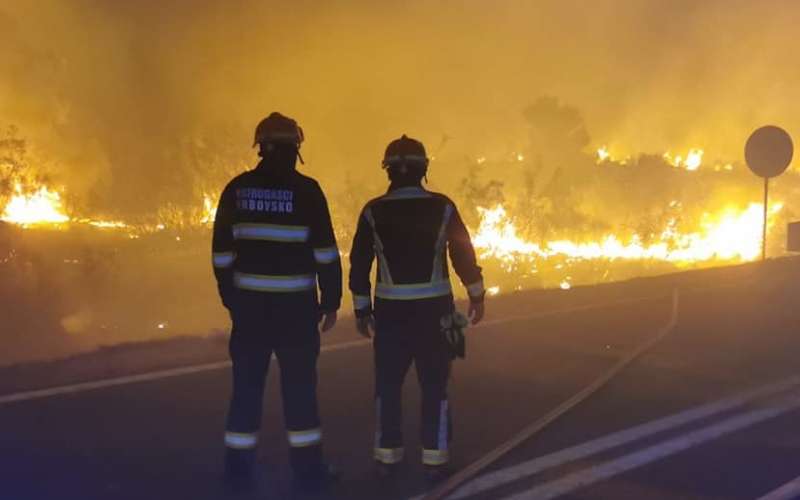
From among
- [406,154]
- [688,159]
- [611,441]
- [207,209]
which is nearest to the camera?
[406,154]

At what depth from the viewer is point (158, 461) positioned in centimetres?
423


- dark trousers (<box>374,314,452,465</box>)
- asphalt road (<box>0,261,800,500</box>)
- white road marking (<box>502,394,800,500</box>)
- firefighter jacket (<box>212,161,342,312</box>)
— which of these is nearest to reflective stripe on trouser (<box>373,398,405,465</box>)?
dark trousers (<box>374,314,452,465</box>)

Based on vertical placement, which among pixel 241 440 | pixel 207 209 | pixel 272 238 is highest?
pixel 207 209

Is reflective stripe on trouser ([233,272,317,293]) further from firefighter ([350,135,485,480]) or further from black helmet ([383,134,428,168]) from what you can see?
black helmet ([383,134,428,168])

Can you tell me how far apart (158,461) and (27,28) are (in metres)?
41.1

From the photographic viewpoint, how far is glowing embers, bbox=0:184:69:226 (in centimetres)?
3184

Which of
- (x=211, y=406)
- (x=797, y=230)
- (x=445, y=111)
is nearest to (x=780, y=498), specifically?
(x=211, y=406)

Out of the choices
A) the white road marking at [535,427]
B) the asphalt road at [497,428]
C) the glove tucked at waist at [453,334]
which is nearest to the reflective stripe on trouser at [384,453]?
the asphalt road at [497,428]

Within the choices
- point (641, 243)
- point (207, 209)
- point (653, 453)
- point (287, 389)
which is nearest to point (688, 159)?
point (641, 243)

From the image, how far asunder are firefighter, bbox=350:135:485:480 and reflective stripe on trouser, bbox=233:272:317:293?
0.42 m

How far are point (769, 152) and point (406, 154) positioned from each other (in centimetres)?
1184

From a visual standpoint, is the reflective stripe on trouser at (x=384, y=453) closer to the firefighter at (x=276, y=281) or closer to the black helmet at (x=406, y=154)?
the firefighter at (x=276, y=281)

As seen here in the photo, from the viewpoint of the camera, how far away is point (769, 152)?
554 inches

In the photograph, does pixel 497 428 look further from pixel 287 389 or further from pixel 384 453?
pixel 287 389
